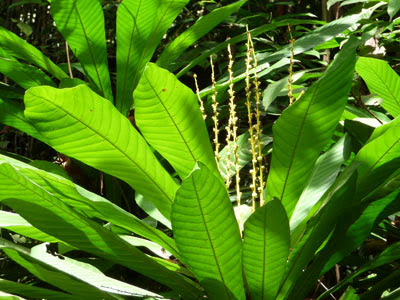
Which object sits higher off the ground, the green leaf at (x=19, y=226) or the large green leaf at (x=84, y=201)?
the large green leaf at (x=84, y=201)

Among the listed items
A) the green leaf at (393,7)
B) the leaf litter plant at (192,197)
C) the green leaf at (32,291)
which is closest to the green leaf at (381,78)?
the green leaf at (393,7)

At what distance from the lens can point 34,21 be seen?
8.28 ft

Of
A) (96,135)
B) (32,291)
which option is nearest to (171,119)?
(96,135)

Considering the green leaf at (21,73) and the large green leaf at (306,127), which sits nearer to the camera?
the large green leaf at (306,127)

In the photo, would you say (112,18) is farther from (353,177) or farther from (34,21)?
(353,177)

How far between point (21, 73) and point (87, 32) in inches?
8.1

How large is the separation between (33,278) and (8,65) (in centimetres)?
54

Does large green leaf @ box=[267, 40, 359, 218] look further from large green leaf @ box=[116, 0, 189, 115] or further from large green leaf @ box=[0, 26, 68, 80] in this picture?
large green leaf @ box=[0, 26, 68, 80]

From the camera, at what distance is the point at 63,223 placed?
824mm

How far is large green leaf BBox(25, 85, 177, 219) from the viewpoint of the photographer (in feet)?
2.55

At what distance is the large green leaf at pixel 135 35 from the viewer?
1411 millimetres

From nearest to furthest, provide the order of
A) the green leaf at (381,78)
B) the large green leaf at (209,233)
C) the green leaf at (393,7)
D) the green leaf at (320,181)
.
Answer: the large green leaf at (209,233) < the green leaf at (320,181) < the green leaf at (381,78) < the green leaf at (393,7)

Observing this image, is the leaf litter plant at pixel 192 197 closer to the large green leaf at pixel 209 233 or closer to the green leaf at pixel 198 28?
the large green leaf at pixel 209 233

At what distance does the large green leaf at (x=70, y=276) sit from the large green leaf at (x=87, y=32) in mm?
675
